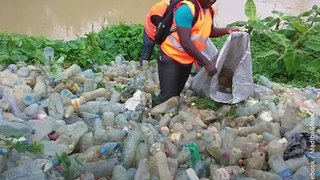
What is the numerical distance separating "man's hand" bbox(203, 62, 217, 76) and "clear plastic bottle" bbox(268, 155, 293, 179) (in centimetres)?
79

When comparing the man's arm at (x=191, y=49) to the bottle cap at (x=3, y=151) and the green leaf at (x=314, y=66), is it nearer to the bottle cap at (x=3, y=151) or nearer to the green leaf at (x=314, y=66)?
the bottle cap at (x=3, y=151)

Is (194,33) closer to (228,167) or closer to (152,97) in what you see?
(152,97)

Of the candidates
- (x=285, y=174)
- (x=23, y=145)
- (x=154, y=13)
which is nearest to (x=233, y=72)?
(x=285, y=174)

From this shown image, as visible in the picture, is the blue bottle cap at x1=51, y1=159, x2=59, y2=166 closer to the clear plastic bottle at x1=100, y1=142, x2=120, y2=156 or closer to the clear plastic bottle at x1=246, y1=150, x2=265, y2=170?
the clear plastic bottle at x1=100, y1=142, x2=120, y2=156

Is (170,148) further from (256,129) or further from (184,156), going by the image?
(256,129)

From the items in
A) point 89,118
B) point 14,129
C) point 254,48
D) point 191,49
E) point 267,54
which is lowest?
point 254,48

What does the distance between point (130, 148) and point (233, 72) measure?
3.72 feet

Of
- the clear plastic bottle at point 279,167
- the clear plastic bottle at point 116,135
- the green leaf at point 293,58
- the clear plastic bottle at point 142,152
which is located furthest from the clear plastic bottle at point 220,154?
the green leaf at point 293,58

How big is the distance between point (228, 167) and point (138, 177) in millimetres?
511

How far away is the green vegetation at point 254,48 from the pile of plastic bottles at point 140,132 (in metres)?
0.54

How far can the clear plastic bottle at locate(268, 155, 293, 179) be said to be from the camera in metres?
2.67

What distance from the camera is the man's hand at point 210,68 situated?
11.0 feet

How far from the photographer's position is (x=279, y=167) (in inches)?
108

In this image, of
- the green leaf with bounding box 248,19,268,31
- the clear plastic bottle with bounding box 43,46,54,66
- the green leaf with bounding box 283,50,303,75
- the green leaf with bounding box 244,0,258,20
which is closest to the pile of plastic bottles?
the clear plastic bottle with bounding box 43,46,54,66
